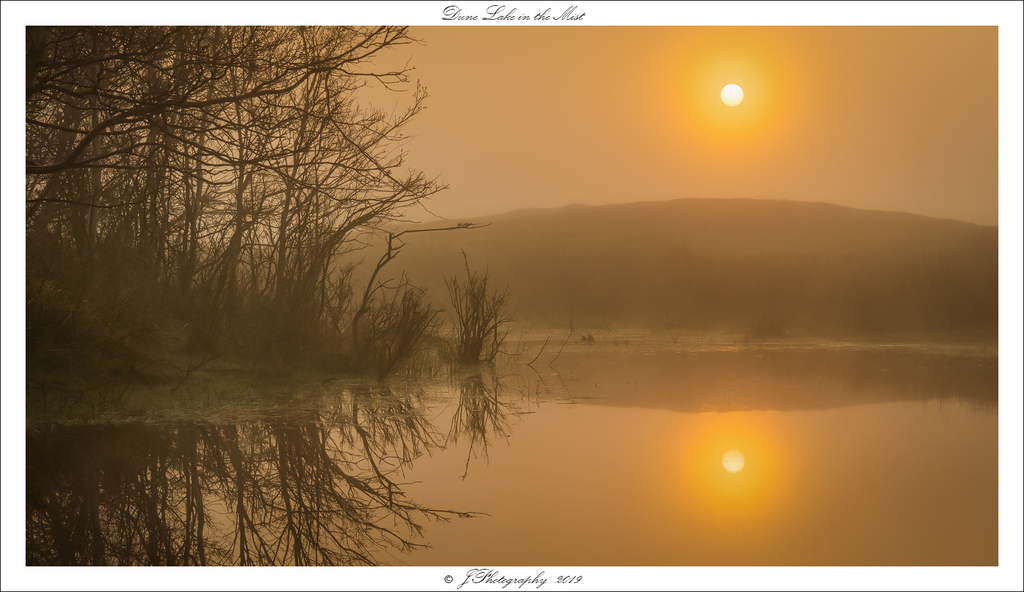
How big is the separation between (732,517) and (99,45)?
4.98 metres

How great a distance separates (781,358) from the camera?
9.96 meters

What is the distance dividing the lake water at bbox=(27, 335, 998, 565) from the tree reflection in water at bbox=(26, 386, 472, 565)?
0.01 metres

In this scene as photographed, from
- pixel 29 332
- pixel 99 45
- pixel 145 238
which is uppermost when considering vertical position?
pixel 99 45

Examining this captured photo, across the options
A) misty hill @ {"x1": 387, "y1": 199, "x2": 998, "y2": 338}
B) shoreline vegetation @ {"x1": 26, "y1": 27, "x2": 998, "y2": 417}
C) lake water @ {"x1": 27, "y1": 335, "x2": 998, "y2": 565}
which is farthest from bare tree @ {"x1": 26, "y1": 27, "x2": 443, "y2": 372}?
misty hill @ {"x1": 387, "y1": 199, "x2": 998, "y2": 338}

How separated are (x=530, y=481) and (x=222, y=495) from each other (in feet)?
5.16

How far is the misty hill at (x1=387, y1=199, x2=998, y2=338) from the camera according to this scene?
14219mm

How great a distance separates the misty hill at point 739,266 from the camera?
14.2 m

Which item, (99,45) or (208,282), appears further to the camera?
(208,282)

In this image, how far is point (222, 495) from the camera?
361 cm

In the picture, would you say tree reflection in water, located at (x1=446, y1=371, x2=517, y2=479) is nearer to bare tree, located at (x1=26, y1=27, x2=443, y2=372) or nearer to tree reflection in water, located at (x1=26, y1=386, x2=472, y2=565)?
tree reflection in water, located at (x1=26, y1=386, x2=472, y2=565)

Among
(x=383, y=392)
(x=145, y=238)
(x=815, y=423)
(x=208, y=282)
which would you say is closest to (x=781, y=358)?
(x=815, y=423)

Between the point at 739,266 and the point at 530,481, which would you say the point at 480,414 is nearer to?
the point at 530,481

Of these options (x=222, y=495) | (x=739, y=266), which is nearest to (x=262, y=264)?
(x=222, y=495)

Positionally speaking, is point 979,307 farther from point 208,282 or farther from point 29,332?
point 29,332
